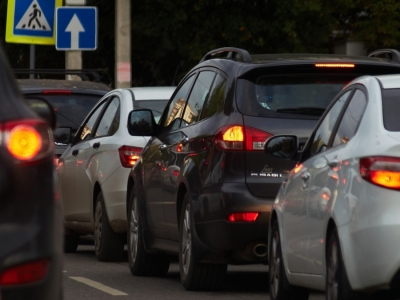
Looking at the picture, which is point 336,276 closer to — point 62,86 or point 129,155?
point 129,155

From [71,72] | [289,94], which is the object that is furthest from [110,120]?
[71,72]

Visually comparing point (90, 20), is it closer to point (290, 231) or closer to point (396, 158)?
point (290, 231)

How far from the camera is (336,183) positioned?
7203mm

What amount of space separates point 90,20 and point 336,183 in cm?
1445

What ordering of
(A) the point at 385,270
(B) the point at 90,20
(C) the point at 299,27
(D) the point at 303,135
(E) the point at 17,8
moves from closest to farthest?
(A) the point at 385,270, (D) the point at 303,135, (B) the point at 90,20, (E) the point at 17,8, (C) the point at 299,27

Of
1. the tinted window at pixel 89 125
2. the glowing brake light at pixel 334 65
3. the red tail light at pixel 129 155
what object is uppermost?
the glowing brake light at pixel 334 65

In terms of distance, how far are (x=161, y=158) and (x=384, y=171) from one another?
449 centimetres

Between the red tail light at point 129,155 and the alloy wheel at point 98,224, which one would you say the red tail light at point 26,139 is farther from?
the alloy wheel at point 98,224

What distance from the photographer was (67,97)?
15.4 meters

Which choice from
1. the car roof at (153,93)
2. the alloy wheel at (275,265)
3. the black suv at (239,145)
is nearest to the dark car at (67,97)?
the car roof at (153,93)

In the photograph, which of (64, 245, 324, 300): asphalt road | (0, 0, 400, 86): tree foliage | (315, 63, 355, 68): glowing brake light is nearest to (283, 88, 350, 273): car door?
(315, 63, 355, 68): glowing brake light

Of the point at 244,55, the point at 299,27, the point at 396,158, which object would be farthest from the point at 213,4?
the point at 396,158

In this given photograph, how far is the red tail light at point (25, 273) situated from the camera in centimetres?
485

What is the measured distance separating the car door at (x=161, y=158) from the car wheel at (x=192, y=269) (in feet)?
1.93
